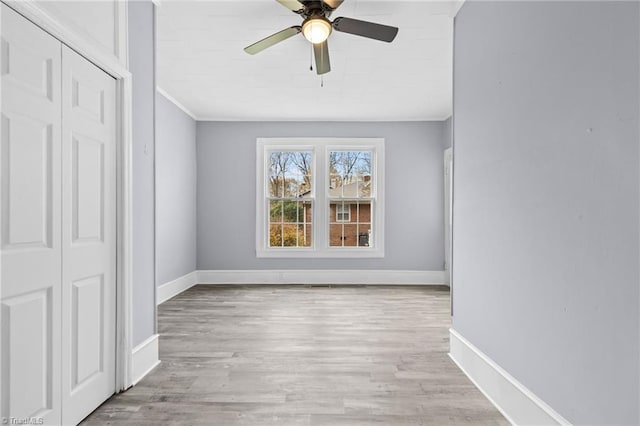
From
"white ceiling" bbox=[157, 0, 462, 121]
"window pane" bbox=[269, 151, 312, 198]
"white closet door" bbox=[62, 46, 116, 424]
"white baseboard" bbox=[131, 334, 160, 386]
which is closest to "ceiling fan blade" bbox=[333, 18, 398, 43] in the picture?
"white ceiling" bbox=[157, 0, 462, 121]

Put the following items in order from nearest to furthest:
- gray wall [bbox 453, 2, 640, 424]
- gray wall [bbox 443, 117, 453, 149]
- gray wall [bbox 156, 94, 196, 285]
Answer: gray wall [bbox 453, 2, 640, 424], gray wall [bbox 156, 94, 196, 285], gray wall [bbox 443, 117, 453, 149]

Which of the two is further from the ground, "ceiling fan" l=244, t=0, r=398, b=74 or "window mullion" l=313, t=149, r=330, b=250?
"ceiling fan" l=244, t=0, r=398, b=74

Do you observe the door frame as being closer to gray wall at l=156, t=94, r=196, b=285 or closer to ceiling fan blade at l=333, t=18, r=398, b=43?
ceiling fan blade at l=333, t=18, r=398, b=43

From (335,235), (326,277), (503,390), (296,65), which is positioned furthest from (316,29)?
(326,277)

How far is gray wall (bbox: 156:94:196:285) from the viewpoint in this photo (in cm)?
476

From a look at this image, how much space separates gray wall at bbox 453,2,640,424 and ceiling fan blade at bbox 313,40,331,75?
1.02 metres

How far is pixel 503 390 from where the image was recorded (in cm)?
212

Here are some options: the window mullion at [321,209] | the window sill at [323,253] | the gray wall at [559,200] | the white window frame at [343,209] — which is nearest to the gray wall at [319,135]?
the window sill at [323,253]

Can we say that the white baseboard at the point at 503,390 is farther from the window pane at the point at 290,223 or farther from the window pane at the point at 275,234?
the window pane at the point at 275,234

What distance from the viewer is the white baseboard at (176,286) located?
4.77 meters

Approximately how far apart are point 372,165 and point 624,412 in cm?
503

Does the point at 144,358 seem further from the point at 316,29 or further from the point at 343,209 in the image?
the point at 343,209

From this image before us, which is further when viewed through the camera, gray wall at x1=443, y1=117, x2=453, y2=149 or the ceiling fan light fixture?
gray wall at x1=443, y1=117, x2=453, y2=149

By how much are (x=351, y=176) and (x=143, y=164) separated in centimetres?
392
